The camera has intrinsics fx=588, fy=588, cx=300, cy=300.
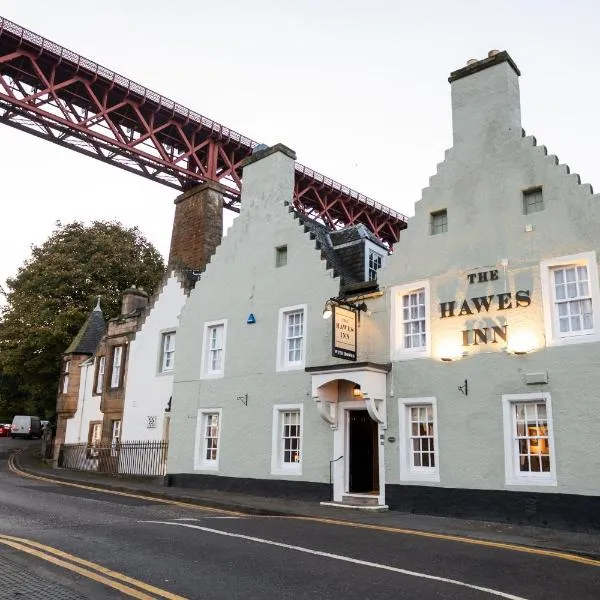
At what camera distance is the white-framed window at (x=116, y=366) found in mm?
26062

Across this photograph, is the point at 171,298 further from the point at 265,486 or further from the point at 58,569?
the point at 58,569

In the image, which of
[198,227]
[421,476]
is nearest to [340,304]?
[421,476]

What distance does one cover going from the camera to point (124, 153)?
120 ft

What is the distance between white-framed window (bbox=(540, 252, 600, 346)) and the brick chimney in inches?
600

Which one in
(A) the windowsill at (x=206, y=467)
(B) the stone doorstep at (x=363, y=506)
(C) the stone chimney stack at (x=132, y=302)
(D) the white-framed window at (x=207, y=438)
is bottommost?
(B) the stone doorstep at (x=363, y=506)

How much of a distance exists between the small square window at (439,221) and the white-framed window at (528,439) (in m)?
4.70

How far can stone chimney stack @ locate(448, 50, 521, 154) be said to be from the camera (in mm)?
15086

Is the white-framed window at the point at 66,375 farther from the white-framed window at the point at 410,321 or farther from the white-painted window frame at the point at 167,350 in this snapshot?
the white-framed window at the point at 410,321

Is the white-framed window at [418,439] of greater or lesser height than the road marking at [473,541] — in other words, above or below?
above

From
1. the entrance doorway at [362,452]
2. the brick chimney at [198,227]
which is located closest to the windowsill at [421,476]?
the entrance doorway at [362,452]

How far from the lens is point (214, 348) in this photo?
20.3m

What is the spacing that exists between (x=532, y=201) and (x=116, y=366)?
1931cm

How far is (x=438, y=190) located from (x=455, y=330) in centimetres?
386

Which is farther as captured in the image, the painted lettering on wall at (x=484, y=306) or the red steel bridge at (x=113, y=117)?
the red steel bridge at (x=113, y=117)
